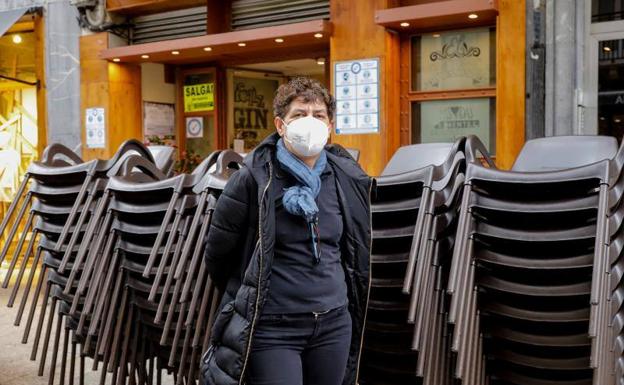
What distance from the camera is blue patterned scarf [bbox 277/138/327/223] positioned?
254cm

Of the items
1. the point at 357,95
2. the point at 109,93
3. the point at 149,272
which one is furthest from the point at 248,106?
the point at 149,272

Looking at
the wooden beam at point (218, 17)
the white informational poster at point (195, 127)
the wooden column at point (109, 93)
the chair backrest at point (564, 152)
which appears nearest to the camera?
the chair backrest at point (564, 152)

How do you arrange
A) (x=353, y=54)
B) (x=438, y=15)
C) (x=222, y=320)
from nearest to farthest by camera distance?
(x=222, y=320) < (x=438, y=15) < (x=353, y=54)

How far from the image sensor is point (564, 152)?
3473 mm

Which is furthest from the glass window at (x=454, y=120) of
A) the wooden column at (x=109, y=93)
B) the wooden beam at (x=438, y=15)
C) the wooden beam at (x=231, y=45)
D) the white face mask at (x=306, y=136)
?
the white face mask at (x=306, y=136)

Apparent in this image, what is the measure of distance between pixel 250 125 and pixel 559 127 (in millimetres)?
4983

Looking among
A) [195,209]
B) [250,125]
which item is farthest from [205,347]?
[250,125]

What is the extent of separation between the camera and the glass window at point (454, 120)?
7.43m

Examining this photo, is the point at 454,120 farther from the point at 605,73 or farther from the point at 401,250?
the point at 401,250

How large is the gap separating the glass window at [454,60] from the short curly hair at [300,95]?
5.00m

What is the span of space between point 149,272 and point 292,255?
1.31 m

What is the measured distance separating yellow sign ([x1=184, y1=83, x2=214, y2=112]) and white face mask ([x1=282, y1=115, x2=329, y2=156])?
7.78 m

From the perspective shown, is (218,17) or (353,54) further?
(218,17)

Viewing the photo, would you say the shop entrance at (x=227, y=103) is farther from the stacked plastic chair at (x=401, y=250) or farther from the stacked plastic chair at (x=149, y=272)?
the stacked plastic chair at (x=401, y=250)
